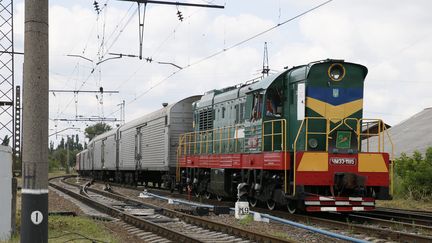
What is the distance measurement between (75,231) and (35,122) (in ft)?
20.2

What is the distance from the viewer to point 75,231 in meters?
11.4

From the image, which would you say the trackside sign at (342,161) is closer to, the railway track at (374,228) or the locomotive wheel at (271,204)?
the railway track at (374,228)

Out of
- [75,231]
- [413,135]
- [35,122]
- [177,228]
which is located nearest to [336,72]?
[177,228]

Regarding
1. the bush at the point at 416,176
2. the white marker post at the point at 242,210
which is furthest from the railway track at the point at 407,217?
the bush at the point at 416,176

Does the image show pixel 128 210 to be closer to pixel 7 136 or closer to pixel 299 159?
pixel 7 136

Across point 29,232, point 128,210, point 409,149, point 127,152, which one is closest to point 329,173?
point 128,210

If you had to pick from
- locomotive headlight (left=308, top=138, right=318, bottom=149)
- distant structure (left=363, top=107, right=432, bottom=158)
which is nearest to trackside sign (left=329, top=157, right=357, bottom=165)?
locomotive headlight (left=308, top=138, right=318, bottom=149)

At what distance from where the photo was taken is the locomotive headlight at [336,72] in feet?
46.3

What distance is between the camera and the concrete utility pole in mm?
5785

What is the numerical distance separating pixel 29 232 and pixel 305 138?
29.1 feet

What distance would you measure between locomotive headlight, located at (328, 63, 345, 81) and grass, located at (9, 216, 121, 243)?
6766 millimetres

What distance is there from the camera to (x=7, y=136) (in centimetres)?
1583

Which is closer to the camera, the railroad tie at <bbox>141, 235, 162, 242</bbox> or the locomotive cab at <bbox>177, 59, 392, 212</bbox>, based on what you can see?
the railroad tie at <bbox>141, 235, 162, 242</bbox>

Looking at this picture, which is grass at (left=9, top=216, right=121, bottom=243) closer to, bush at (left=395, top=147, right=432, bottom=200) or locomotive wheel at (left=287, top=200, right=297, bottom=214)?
locomotive wheel at (left=287, top=200, right=297, bottom=214)
